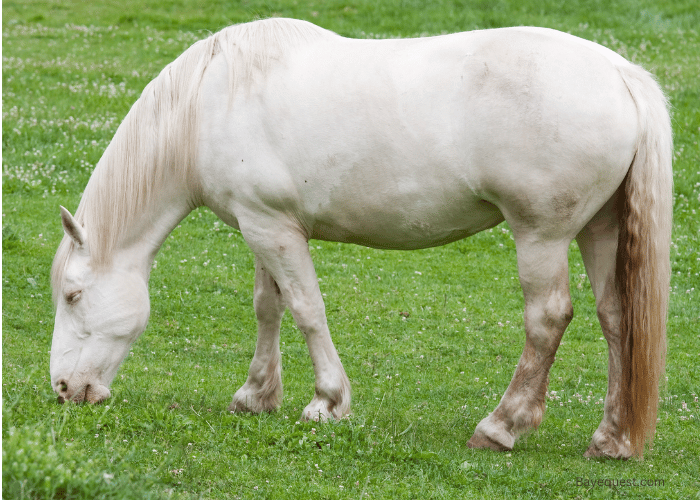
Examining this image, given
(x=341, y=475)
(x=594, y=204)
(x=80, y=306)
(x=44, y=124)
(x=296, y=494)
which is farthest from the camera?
(x=44, y=124)

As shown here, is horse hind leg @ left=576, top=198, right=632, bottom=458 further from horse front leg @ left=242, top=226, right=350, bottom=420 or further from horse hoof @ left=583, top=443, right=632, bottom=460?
horse front leg @ left=242, top=226, right=350, bottom=420

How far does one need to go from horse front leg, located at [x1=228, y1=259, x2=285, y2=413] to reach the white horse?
1.04 feet

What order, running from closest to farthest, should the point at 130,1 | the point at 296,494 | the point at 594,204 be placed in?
the point at 296,494, the point at 594,204, the point at 130,1

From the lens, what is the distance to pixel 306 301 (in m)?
5.32

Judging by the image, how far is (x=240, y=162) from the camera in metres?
5.12

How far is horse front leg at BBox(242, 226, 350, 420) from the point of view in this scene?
5266 millimetres

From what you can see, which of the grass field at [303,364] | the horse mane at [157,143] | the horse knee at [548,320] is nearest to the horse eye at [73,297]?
the horse mane at [157,143]

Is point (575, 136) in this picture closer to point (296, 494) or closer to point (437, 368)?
point (296, 494)

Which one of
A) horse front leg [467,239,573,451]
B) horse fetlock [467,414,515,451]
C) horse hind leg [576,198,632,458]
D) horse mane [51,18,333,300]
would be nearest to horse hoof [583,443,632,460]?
horse hind leg [576,198,632,458]

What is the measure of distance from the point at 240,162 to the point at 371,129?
0.83 meters

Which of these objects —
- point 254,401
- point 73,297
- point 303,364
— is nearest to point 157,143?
point 73,297

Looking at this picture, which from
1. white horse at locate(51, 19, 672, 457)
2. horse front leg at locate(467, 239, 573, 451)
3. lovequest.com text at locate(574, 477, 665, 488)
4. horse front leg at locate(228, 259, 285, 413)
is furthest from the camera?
horse front leg at locate(228, 259, 285, 413)

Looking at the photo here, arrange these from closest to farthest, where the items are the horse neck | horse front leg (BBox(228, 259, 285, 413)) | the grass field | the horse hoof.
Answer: the grass field
the horse hoof
the horse neck
horse front leg (BBox(228, 259, 285, 413))

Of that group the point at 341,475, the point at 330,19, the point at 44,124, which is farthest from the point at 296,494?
the point at 330,19
